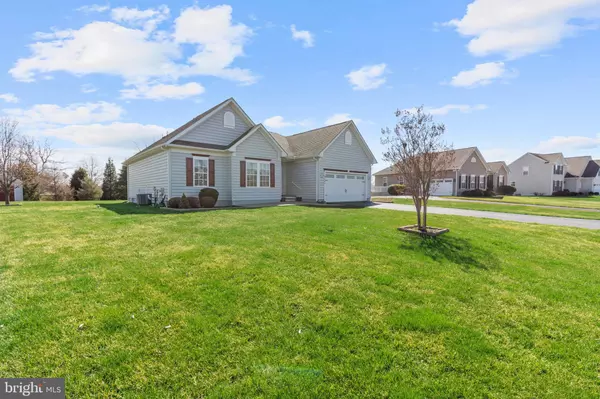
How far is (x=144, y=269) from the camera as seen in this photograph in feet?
16.4

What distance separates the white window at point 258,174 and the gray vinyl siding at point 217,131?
2078mm

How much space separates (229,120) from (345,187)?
10256 mm

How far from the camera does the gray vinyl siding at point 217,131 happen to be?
16.6 meters

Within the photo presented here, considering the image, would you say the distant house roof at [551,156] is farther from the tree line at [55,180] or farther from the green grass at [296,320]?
the tree line at [55,180]

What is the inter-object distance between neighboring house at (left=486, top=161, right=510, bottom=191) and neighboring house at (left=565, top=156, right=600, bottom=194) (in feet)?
47.4

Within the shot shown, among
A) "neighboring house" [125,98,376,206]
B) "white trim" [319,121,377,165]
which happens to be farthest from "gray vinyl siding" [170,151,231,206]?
"white trim" [319,121,377,165]

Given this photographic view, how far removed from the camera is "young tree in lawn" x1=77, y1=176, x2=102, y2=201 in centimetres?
3006

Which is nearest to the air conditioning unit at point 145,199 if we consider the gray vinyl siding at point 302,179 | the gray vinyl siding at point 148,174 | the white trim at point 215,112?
the gray vinyl siding at point 148,174

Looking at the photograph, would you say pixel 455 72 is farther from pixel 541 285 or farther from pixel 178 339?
pixel 178 339

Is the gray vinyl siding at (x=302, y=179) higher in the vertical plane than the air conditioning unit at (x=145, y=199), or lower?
higher

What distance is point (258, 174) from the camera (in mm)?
18422

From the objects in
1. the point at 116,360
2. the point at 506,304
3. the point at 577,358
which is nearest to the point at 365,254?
the point at 506,304

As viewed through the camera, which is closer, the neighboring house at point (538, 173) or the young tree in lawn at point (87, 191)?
the young tree in lawn at point (87, 191)

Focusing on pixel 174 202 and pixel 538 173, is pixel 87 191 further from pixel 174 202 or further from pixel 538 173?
pixel 538 173
